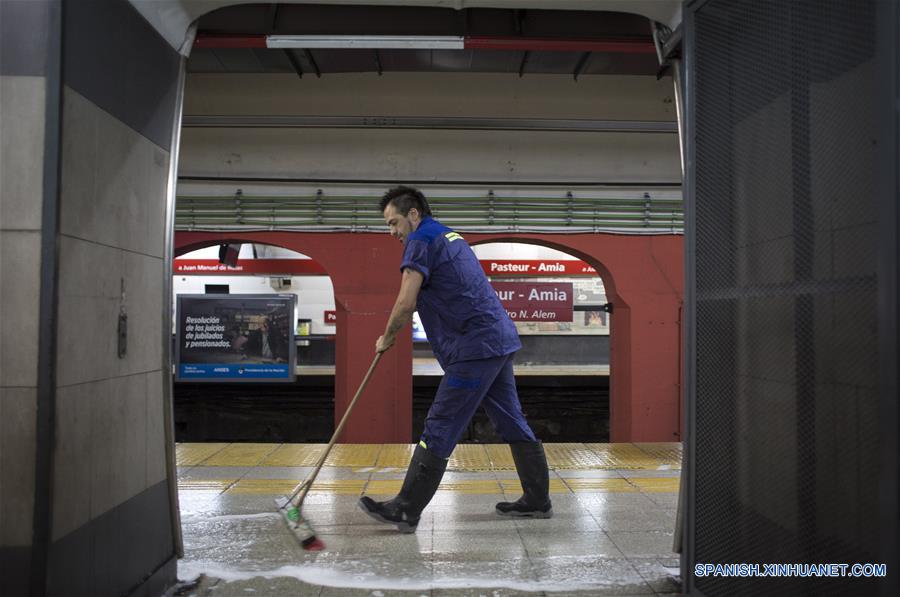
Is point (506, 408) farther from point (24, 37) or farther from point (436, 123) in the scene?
point (436, 123)

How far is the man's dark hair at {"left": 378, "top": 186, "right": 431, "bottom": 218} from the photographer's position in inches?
141

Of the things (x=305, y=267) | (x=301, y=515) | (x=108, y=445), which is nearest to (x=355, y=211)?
(x=301, y=515)

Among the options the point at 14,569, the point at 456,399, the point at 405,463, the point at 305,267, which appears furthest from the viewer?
the point at 305,267

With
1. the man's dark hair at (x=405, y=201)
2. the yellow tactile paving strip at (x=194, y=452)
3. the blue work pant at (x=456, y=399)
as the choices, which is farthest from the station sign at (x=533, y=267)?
the blue work pant at (x=456, y=399)

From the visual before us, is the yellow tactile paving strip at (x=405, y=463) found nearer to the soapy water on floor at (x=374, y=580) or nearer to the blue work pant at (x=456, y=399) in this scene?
the blue work pant at (x=456, y=399)

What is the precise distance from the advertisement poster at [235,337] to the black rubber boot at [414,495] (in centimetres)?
558

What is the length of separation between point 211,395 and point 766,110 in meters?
11.3

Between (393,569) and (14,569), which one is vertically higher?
(14,569)

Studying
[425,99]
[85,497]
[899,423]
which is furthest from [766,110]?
[425,99]

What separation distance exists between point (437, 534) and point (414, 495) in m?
0.24

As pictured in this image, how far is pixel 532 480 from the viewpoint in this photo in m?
3.59

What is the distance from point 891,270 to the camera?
5.10 ft

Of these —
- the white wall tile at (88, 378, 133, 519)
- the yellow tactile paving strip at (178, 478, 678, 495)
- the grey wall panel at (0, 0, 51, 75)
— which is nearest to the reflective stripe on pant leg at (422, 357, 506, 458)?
the yellow tactile paving strip at (178, 478, 678, 495)

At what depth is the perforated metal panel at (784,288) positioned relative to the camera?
1.71 meters
